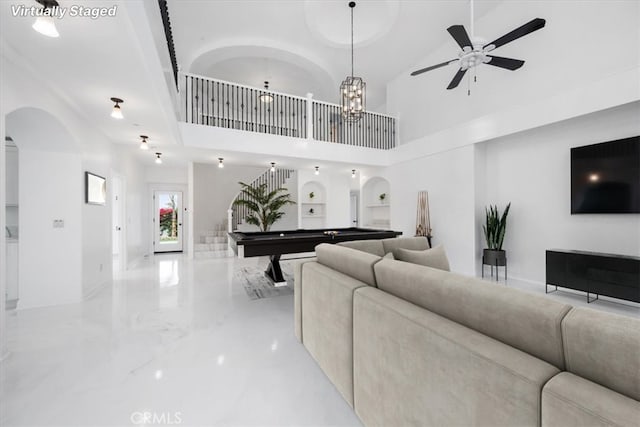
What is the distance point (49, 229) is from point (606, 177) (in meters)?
7.20

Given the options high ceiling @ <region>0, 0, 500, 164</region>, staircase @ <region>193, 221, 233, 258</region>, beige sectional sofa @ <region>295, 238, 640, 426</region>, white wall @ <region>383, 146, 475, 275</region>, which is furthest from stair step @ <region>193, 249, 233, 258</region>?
beige sectional sofa @ <region>295, 238, 640, 426</region>

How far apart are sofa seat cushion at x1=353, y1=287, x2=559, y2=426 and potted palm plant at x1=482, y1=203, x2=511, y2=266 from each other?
403 centimetres

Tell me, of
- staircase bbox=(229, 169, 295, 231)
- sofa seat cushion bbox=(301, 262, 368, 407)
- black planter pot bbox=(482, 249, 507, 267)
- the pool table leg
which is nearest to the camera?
sofa seat cushion bbox=(301, 262, 368, 407)

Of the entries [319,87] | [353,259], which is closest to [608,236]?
[353,259]

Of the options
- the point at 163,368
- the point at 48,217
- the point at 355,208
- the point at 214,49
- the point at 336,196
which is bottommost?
the point at 163,368

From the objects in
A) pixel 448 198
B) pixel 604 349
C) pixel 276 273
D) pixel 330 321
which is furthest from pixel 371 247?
pixel 448 198

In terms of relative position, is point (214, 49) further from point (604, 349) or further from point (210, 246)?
point (604, 349)

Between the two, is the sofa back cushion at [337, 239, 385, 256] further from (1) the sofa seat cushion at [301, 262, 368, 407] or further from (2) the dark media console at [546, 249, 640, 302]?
(2) the dark media console at [546, 249, 640, 302]

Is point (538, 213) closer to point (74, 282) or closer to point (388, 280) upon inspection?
point (388, 280)

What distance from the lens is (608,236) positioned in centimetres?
370

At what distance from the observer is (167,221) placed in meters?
8.56

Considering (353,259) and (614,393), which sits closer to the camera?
(614,393)

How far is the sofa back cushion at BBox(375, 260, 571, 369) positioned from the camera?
2.69 feet

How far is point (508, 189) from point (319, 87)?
5.58 metres
